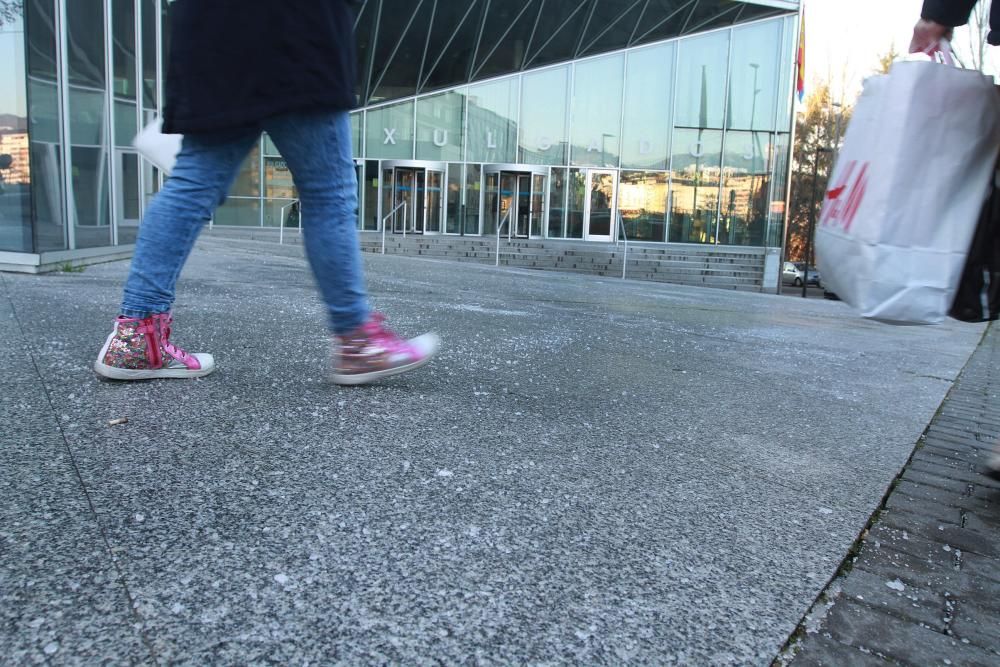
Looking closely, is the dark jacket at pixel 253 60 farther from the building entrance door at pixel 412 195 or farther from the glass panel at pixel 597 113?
the glass panel at pixel 597 113

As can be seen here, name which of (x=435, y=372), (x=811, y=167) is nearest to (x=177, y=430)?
(x=435, y=372)

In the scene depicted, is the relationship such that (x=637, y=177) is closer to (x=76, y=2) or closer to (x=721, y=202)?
(x=721, y=202)

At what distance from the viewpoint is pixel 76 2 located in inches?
250

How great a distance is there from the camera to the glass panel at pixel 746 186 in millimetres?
27484

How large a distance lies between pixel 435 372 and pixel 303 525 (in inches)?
57.4

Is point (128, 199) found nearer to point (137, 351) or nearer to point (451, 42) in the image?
point (137, 351)

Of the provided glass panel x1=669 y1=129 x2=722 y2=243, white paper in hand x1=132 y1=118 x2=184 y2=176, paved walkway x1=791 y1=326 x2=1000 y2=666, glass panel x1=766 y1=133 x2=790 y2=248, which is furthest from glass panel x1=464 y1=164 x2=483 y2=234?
paved walkway x1=791 y1=326 x2=1000 y2=666

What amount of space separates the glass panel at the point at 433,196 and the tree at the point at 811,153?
45.3ft

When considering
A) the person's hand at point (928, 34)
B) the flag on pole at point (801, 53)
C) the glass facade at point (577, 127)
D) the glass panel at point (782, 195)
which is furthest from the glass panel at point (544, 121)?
the person's hand at point (928, 34)

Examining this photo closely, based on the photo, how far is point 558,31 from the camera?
25.7 metres

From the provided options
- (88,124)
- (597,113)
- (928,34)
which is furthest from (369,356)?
(597,113)

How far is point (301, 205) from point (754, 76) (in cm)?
2838

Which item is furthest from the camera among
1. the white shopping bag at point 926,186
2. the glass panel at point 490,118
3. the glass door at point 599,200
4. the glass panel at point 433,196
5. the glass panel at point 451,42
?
the glass door at point 599,200

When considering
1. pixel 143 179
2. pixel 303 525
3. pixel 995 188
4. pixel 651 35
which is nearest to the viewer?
pixel 303 525
